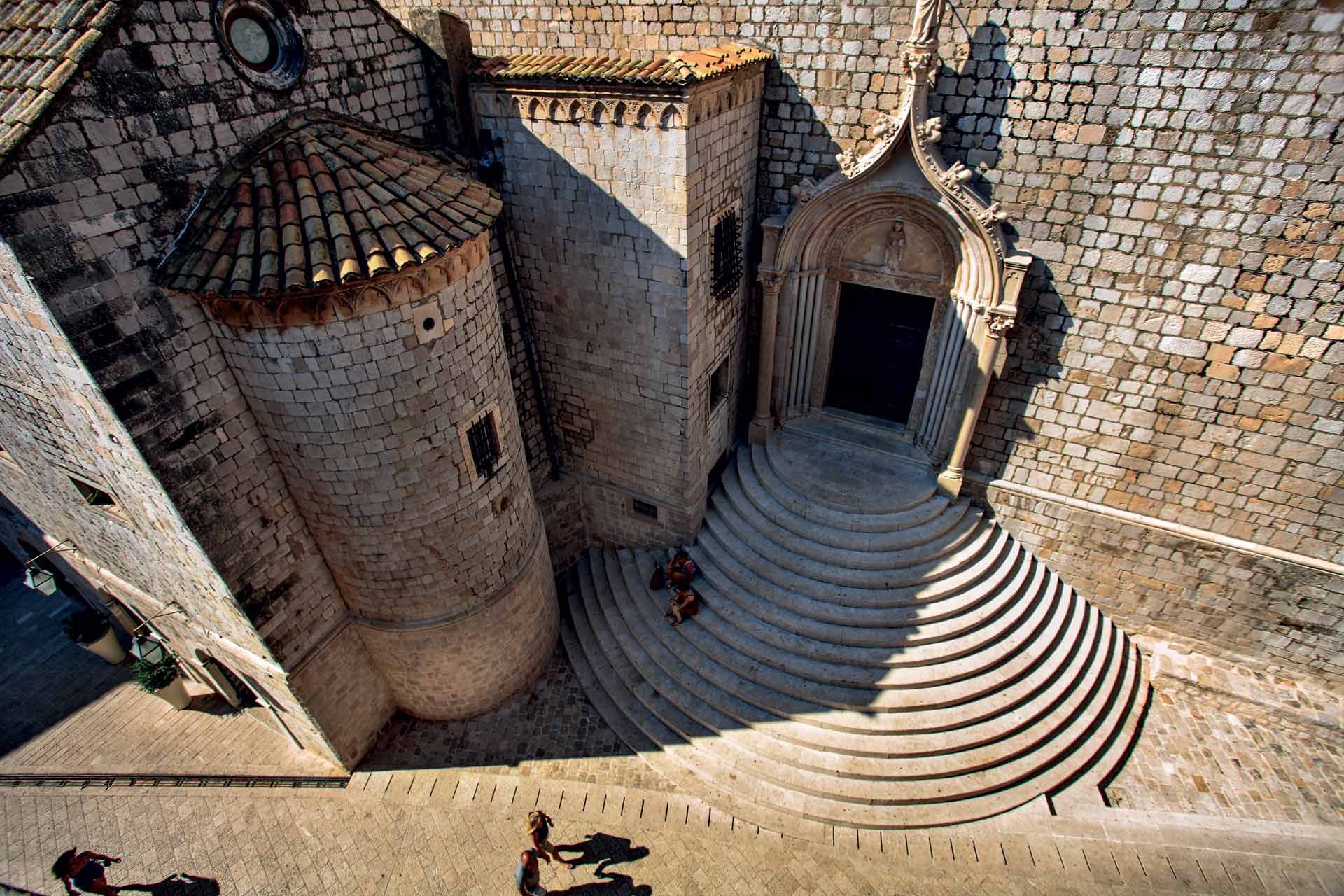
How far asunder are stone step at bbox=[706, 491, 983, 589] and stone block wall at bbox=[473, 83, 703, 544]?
136 cm

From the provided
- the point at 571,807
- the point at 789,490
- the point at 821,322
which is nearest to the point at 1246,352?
the point at 821,322

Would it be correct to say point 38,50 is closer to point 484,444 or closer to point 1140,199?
point 484,444

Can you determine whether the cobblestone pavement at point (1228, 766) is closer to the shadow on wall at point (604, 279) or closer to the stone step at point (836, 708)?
the stone step at point (836, 708)

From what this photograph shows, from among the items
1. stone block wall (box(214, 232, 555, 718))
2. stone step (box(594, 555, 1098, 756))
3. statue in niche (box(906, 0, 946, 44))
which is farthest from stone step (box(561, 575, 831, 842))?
statue in niche (box(906, 0, 946, 44))

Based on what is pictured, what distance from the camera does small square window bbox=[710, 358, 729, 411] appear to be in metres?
11.5

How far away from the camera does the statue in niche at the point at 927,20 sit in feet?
26.5

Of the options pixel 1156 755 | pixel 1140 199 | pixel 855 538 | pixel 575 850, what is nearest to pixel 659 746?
pixel 575 850

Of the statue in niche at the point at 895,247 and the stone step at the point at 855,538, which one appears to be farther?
the stone step at the point at 855,538

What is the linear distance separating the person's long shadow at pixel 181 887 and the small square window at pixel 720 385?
10089 mm

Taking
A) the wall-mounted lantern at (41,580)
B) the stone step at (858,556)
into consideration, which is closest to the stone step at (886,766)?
the stone step at (858,556)

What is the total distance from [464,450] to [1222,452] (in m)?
10.7

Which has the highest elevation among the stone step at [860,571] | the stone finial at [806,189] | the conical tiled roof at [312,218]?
the conical tiled roof at [312,218]

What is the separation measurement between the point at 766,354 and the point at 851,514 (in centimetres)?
323

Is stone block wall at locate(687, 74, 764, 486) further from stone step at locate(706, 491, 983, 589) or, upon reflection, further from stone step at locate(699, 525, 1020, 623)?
stone step at locate(699, 525, 1020, 623)
